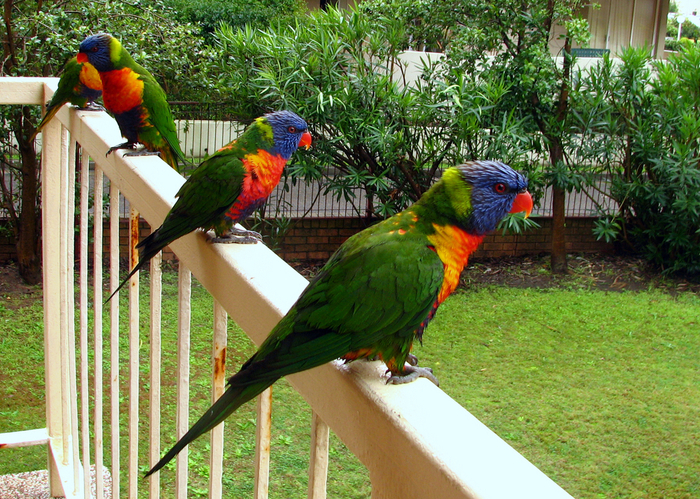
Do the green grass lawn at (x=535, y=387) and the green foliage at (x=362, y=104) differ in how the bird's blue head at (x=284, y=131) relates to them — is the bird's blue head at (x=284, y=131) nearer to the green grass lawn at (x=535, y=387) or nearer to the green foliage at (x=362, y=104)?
the green grass lawn at (x=535, y=387)

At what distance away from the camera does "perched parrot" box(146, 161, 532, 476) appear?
551 mm

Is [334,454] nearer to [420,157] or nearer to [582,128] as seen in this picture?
[420,157]

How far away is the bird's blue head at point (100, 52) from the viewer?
75.2 inches

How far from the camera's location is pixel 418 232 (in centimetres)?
76

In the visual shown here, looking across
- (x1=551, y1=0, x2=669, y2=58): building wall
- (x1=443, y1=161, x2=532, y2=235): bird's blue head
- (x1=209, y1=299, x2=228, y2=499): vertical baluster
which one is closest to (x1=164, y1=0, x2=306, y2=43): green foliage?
(x1=551, y1=0, x2=669, y2=58): building wall

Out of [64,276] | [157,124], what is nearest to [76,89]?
[157,124]

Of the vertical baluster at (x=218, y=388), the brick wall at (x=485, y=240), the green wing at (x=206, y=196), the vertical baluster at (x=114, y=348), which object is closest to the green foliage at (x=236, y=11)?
the brick wall at (x=485, y=240)

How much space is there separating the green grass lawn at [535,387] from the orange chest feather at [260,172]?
1.67 meters

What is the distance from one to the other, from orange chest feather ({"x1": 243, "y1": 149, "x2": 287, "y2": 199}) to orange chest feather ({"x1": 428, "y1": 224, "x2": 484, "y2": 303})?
1.68 feet

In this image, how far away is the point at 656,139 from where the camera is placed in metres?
4.39

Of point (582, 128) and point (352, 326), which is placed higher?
point (582, 128)

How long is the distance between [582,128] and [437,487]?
14.5 ft

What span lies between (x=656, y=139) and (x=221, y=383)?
4.40 metres

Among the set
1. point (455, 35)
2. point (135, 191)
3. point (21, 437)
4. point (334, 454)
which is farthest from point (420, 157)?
point (135, 191)
